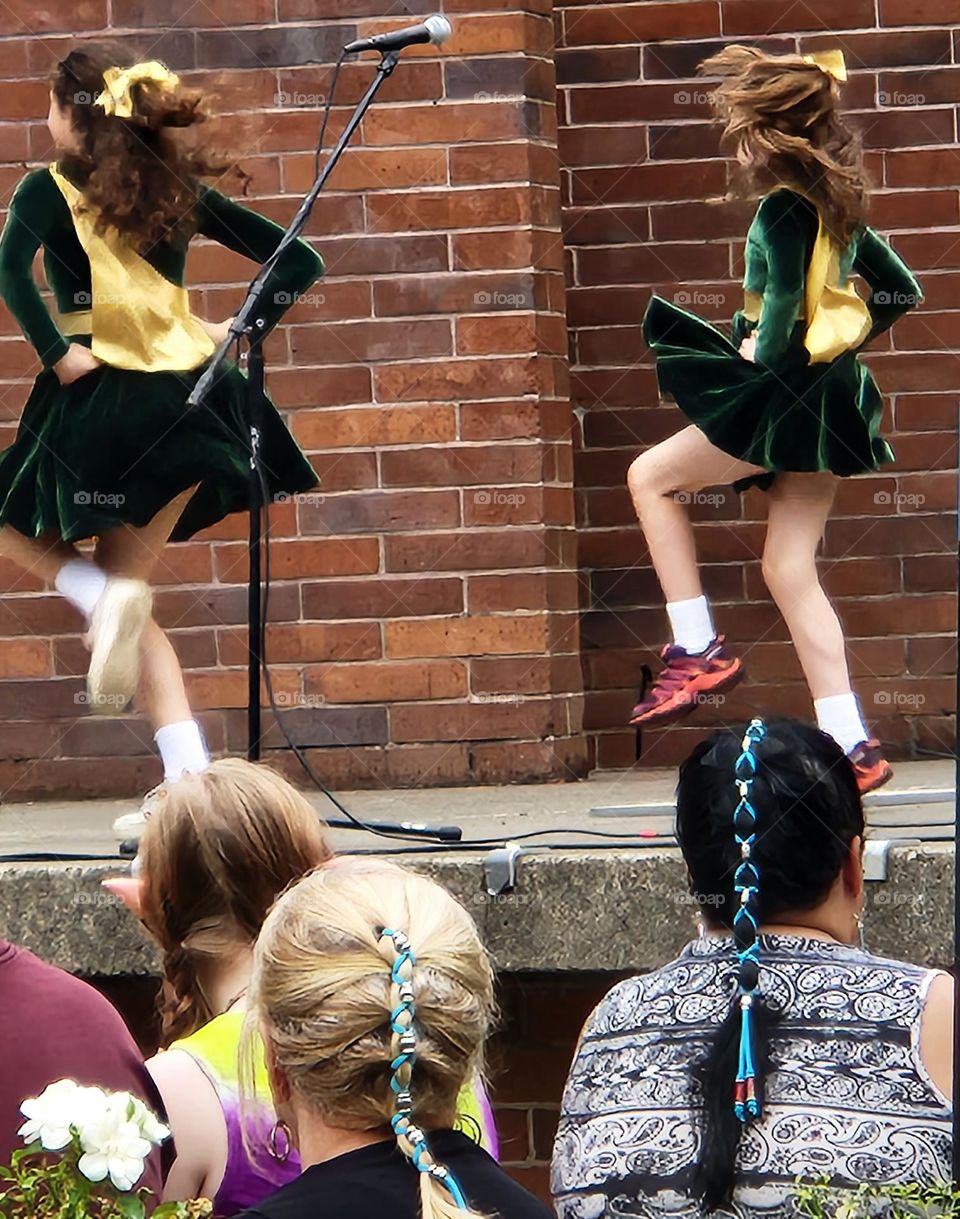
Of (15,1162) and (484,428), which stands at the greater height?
(484,428)

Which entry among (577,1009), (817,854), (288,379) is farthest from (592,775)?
(817,854)

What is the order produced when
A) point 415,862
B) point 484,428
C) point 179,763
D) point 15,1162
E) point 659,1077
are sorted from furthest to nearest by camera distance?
point 484,428 → point 179,763 → point 415,862 → point 659,1077 → point 15,1162

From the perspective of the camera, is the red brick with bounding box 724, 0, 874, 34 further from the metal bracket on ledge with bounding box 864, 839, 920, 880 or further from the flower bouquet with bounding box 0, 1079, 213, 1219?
the flower bouquet with bounding box 0, 1079, 213, 1219

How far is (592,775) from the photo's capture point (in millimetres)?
5965

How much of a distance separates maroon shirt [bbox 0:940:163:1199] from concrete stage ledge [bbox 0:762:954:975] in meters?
1.52

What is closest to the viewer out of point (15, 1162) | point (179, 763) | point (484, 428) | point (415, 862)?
point (15, 1162)

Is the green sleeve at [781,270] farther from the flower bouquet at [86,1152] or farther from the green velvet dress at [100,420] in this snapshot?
the flower bouquet at [86,1152]

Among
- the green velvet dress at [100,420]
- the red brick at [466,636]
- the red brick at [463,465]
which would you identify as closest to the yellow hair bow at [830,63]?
the green velvet dress at [100,420]

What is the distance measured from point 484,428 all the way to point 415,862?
1.99 m

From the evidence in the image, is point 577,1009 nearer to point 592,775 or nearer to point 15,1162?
point 592,775

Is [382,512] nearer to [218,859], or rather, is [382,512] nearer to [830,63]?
[830,63]
